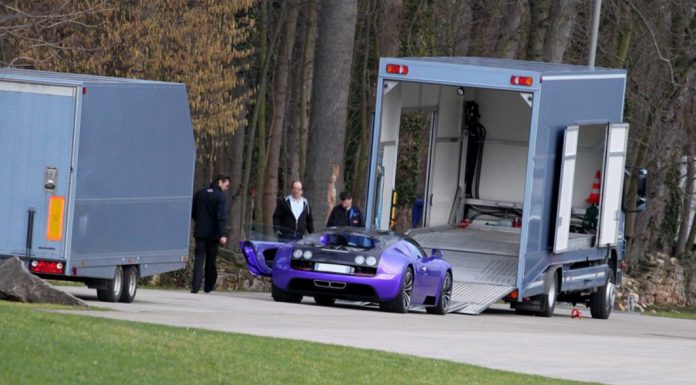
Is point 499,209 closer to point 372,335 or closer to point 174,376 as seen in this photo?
point 372,335

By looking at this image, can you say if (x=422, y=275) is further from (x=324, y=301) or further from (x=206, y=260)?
(x=206, y=260)

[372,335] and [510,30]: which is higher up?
[510,30]

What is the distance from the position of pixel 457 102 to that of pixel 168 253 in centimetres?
799

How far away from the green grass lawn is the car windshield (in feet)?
23.0

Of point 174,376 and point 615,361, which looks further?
point 615,361

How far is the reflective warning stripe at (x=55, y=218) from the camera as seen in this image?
60.9ft

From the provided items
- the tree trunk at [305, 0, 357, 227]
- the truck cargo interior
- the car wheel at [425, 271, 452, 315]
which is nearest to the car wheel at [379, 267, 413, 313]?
the car wheel at [425, 271, 452, 315]

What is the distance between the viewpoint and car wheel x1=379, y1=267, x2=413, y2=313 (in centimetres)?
2128

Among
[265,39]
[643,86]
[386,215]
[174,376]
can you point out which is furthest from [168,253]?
[643,86]

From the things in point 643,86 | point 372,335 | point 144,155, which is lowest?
point 372,335

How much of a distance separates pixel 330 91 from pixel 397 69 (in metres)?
8.66

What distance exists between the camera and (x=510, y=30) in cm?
4006

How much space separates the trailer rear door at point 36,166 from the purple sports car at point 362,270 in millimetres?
3998

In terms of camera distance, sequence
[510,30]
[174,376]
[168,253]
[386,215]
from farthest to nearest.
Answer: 1. [510,30]
2. [386,215]
3. [168,253]
4. [174,376]
